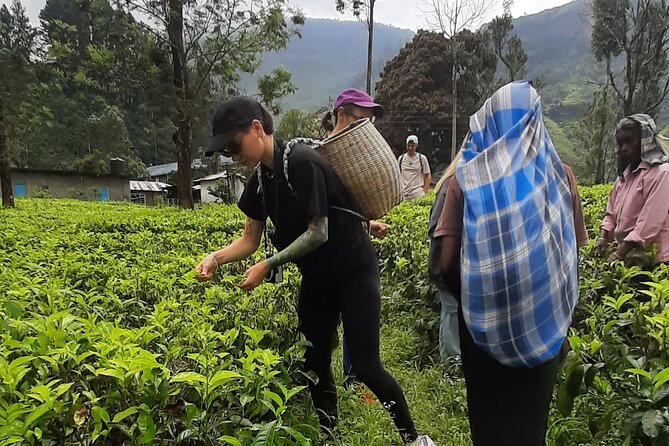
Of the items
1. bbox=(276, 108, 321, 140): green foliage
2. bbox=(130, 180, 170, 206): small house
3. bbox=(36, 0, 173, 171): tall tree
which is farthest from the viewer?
bbox=(130, 180, 170, 206): small house

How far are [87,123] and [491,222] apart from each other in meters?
44.5

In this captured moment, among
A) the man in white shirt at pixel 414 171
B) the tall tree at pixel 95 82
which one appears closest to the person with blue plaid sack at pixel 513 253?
the man in white shirt at pixel 414 171

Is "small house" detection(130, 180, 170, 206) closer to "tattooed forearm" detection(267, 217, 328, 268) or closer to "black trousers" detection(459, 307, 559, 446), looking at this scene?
"tattooed forearm" detection(267, 217, 328, 268)

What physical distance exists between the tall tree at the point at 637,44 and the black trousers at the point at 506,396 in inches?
835

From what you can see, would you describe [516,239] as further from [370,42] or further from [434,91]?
[434,91]

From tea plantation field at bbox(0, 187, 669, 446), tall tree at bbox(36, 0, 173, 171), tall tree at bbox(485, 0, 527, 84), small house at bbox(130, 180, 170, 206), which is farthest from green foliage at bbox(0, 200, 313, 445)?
small house at bbox(130, 180, 170, 206)

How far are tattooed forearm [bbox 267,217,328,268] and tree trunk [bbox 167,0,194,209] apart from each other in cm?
1314

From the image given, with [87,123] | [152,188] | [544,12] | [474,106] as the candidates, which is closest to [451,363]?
[474,106]

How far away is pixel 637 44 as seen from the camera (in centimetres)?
2017

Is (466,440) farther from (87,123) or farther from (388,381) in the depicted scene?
(87,123)

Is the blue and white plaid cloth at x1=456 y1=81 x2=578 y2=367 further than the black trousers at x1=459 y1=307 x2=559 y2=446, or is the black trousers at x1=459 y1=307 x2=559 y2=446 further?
the black trousers at x1=459 y1=307 x2=559 y2=446

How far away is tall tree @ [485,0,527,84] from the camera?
30203mm

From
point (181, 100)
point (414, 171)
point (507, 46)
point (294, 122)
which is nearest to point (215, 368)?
point (414, 171)

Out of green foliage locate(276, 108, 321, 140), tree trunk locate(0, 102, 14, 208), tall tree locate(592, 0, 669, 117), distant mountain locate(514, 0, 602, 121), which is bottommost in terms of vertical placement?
tree trunk locate(0, 102, 14, 208)
